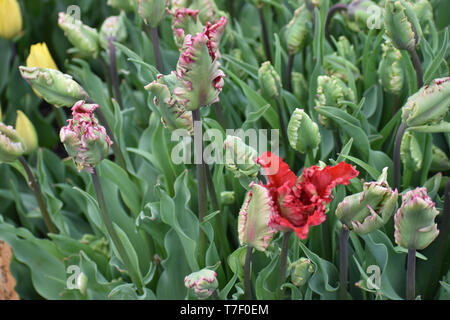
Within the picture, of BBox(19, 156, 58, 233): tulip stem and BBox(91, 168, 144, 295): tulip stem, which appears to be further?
BBox(19, 156, 58, 233): tulip stem

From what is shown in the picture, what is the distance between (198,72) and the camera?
646 millimetres

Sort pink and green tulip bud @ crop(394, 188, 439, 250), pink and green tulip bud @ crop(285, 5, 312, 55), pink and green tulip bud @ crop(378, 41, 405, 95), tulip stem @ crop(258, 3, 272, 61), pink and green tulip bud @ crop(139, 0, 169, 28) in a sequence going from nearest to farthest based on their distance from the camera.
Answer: pink and green tulip bud @ crop(394, 188, 439, 250)
pink and green tulip bud @ crop(139, 0, 169, 28)
pink and green tulip bud @ crop(378, 41, 405, 95)
pink and green tulip bud @ crop(285, 5, 312, 55)
tulip stem @ crop(258, 3, 272, 61)

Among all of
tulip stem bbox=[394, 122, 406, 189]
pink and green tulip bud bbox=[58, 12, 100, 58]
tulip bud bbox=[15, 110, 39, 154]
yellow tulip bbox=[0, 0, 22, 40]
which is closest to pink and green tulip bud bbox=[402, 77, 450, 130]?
tulip stem bbox=[394, 122, 406, 189]

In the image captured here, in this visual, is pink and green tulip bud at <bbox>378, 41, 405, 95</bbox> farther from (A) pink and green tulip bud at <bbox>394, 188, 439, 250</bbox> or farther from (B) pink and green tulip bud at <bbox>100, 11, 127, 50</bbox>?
(B) pink and green tulip bud at <bbox>100, 11, 127, 50</bbox>

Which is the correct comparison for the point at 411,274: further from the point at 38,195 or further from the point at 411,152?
the point at 38,195

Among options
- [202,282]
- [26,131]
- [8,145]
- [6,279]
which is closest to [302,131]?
[202,282]

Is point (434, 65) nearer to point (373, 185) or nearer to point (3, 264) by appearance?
point (373, 185)

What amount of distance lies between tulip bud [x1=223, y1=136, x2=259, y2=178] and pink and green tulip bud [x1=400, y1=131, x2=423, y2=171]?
0.30 metres

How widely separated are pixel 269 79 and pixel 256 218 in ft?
1.03

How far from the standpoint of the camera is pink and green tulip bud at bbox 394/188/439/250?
62 centimetres

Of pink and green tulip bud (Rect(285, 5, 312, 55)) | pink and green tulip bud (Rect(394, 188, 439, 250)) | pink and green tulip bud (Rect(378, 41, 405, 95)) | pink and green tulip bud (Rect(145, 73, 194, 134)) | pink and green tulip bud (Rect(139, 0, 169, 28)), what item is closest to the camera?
pink and green tulip bud (Rect(394, 188, 439, 250))

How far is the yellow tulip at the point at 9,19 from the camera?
1.21 metres
